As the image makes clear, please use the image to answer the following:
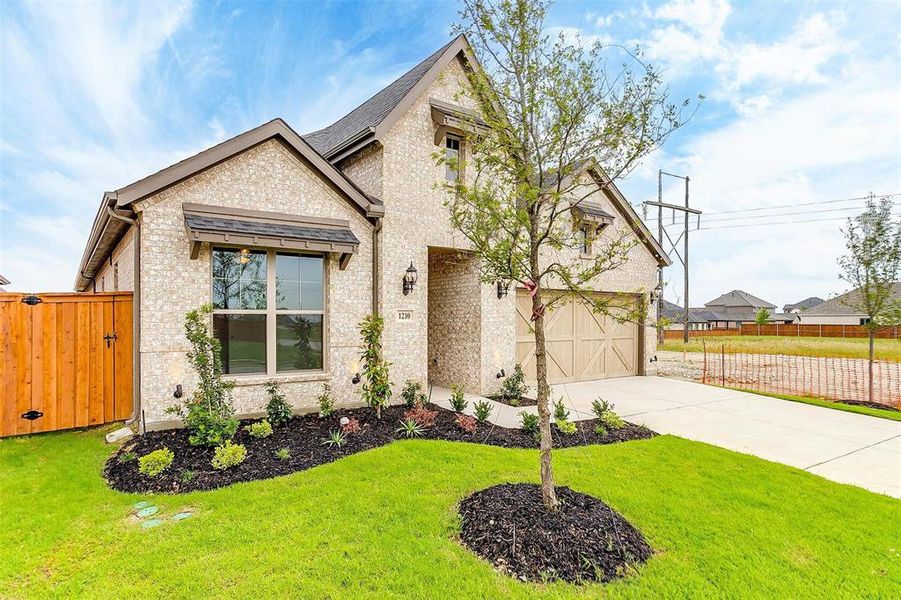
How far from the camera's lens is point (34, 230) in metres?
13.5

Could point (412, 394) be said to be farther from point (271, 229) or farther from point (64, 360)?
point (64, 360)

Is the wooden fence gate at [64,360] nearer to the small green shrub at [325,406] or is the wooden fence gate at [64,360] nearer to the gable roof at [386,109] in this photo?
the small green shrub at [325,406]

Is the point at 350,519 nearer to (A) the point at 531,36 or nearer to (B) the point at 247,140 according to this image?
(A) the point at 531,36

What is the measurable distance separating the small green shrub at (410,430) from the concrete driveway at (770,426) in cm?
310

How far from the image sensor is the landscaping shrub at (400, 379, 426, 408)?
27.5 ft

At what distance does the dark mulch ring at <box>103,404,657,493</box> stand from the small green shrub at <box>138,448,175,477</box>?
0.23ft

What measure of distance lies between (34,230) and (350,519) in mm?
16066

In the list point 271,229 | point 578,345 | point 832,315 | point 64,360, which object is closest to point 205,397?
point 64,360

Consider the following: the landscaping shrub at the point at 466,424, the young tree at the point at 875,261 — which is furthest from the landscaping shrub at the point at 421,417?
the young tree at the point at 875,261

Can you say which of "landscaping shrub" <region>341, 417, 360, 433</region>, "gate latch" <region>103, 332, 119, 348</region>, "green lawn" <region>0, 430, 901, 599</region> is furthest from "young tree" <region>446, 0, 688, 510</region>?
"gate latch" <region>103, 332, 119, 348</region>

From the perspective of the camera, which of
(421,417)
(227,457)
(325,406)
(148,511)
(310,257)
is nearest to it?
(148,511)

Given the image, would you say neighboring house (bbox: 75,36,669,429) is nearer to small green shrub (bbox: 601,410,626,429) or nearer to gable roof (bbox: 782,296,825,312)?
small green shrub (bbox: 601,410,626,429)

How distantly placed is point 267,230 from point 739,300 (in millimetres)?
75272

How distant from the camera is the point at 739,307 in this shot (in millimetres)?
65062
